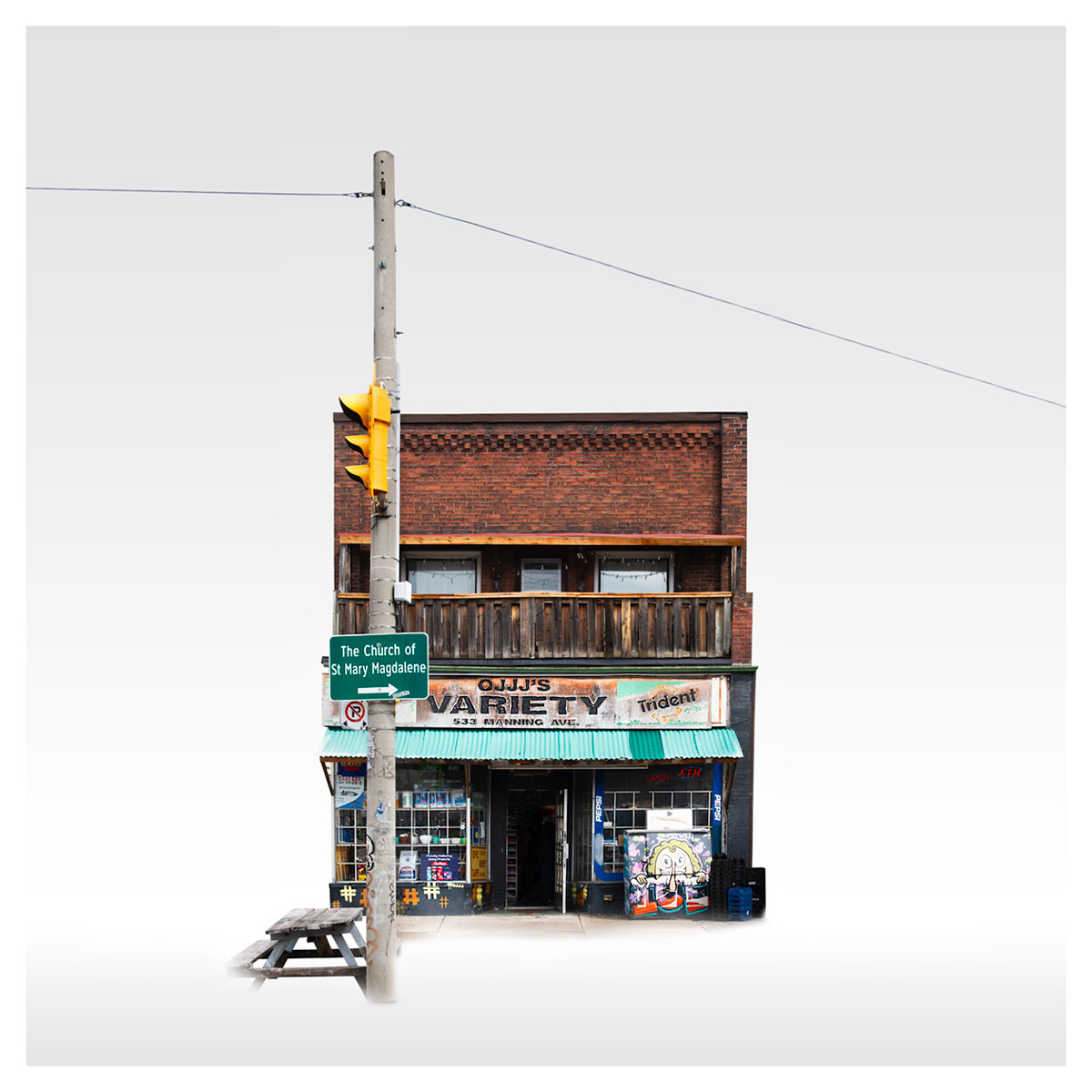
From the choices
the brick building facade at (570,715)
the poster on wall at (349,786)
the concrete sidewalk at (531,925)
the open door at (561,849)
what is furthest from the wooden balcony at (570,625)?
the concrete sidewalk at (531,925)

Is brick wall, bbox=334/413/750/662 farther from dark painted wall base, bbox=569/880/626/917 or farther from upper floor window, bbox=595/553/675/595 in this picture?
dark painted wall base, bbox=569/880/626/917

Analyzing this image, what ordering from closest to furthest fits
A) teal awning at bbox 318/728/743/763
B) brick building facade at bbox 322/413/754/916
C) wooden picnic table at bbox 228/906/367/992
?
wooden picnic table at bbox 228/906/367/992 → teal awning at bbox 318/728/743/763 → brick building facade at bbox 322/413/754/916

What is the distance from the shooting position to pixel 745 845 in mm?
20047

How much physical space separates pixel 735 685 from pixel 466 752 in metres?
4.50

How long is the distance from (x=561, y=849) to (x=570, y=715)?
7.61ft

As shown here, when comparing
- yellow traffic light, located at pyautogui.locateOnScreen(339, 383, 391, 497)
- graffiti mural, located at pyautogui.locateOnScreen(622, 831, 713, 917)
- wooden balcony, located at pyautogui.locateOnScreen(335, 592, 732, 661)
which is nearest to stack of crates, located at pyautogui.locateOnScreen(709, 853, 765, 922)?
graffiti mural, located at pyautogui.locateOnScreen(622, 831, 713, 917)

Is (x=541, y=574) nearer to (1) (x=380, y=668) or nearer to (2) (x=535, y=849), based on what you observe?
(2) (x=535, y=849)

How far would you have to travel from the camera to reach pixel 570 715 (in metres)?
19.9

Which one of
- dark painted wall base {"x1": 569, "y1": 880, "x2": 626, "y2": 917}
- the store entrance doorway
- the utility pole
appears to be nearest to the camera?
the utility pole

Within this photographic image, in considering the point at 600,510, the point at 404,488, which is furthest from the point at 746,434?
the point at 404,488

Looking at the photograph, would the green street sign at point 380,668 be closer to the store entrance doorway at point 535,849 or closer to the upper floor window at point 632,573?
the store entrance doorway at point 535,849

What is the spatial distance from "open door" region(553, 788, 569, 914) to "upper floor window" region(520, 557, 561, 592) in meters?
3.53

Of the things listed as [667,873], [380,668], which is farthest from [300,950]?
[667,873]

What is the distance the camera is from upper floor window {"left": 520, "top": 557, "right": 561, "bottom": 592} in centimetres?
2148
